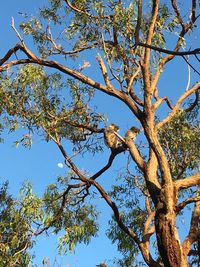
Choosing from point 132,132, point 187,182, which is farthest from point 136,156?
point 187,182

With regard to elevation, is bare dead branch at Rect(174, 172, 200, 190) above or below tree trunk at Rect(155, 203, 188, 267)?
above

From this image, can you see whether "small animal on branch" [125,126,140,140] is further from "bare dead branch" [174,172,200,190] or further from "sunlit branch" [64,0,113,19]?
"sunlit branch" [64,0,113,19]

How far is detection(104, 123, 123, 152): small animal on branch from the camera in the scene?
8.46 m

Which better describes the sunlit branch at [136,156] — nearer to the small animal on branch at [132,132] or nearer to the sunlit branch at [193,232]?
the small animal on branch at [132,132]

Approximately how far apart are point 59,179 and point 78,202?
0.83 meters

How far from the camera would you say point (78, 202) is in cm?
948

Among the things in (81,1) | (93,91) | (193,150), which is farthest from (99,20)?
(193,150)

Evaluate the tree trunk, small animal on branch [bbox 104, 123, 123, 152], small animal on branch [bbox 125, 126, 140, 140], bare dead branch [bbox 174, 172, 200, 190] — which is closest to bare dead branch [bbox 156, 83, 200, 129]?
small animal on branch [bbox 125, 126, 140, 140]

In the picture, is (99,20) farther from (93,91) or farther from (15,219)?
(15,219)

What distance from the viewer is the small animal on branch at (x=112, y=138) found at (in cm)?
846

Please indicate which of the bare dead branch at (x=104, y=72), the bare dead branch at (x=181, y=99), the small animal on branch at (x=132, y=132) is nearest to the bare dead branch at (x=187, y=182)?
the small animal on branch at (x=132, y=132)

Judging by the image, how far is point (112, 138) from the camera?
8586mm

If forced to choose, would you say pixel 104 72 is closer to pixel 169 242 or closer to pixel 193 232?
pixel 193 232

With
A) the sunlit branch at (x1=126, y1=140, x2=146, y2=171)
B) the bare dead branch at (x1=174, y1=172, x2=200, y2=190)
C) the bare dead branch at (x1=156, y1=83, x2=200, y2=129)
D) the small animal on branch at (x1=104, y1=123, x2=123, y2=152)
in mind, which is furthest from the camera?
the bare dead branch at (x1=156, y1=83, x2=200, y2=129)
